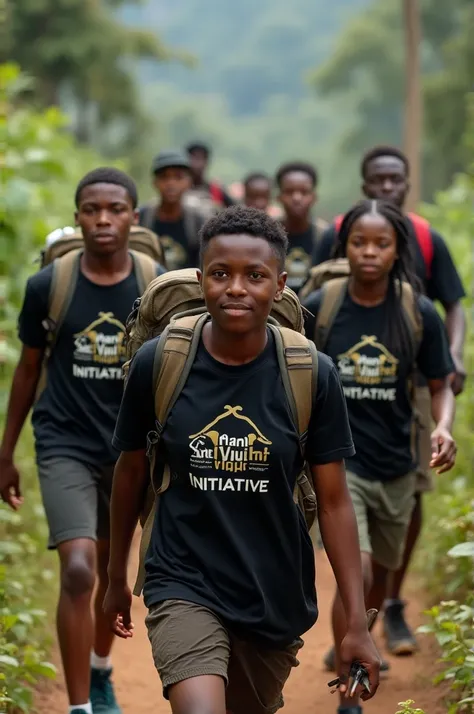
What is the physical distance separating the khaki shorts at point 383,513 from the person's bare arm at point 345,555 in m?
1.85

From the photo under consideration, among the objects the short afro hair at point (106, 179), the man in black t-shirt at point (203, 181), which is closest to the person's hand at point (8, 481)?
the short afro hair at point (106, 179)

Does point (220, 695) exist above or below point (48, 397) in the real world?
below

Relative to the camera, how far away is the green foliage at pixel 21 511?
19.8 ft

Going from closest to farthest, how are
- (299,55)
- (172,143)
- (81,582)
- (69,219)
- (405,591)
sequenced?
(81,582), (405,591), (69,219), (172,143), (299,55)

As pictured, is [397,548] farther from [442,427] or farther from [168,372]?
[168,372]

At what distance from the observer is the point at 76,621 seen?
18.7 ft

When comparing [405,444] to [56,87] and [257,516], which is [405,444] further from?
[56,87]

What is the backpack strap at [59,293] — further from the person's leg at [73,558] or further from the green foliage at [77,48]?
the green foliage at [77,48]

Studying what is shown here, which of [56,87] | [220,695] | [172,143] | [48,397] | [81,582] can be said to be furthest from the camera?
[172,143]

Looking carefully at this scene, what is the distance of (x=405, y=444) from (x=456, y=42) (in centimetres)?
2433

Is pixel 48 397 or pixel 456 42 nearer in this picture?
pixel 48 397

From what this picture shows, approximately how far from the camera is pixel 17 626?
624cm

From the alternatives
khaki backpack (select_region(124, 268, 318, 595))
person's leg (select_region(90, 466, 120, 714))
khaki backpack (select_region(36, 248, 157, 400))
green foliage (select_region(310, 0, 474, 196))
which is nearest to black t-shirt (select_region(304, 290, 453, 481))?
khaki backpack (select_region(36, 248, 157, 400))

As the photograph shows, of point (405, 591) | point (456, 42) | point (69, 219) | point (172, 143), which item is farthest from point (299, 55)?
point (405, 591)
